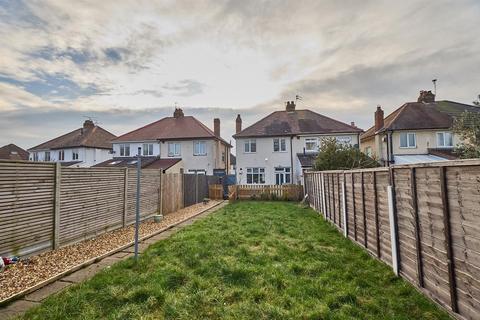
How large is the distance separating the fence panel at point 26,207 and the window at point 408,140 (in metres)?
28.3

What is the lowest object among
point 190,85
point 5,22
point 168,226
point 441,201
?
point 168,226

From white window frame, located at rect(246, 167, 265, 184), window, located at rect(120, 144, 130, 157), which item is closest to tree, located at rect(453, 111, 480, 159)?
white window frame, located at rect(246, 167, 265, 184)

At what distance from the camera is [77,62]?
11773 mm

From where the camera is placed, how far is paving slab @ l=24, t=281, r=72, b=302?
4102mm

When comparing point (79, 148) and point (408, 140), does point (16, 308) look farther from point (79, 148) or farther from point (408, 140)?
point (79, 148)

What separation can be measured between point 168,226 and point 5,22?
839cm

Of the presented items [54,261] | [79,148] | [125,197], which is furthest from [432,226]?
[79,148]

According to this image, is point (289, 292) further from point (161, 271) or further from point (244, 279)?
point (161, 271)

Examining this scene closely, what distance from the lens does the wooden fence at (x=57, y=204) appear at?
18.2 ft

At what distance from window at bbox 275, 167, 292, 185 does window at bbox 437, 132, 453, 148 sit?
1461cm

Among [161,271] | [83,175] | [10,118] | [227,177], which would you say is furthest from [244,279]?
[10,118]

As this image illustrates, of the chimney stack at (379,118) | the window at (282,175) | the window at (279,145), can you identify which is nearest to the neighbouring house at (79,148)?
the window at (279,145)

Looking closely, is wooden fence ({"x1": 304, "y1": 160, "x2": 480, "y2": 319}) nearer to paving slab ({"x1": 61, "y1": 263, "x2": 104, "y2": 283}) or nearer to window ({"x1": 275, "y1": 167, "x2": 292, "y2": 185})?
paving slab ({"x1": 61, "y1": 263, "x2": 104, "y2": 283})

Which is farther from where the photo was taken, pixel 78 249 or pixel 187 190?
pixel 187 190
